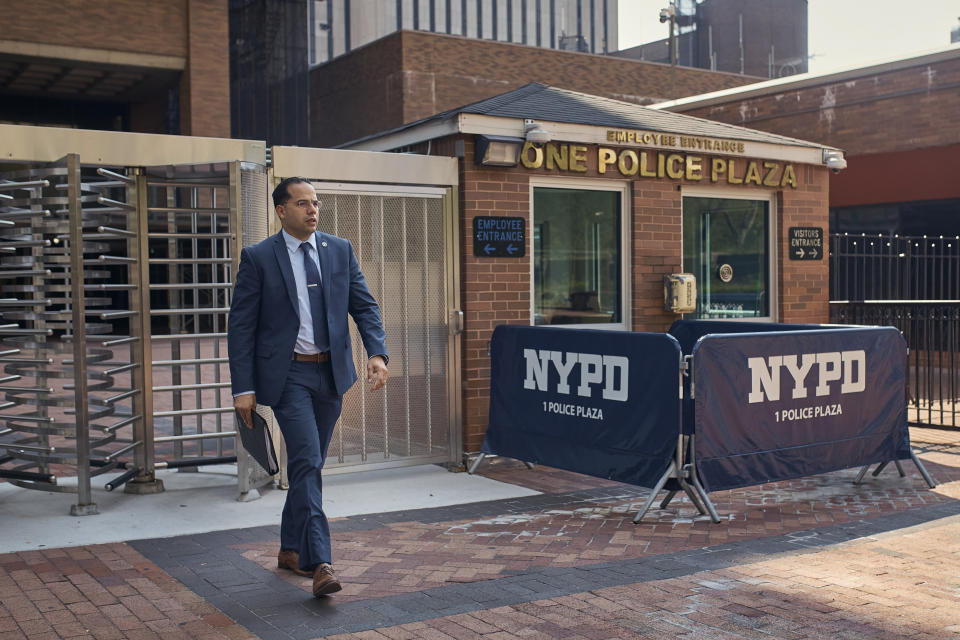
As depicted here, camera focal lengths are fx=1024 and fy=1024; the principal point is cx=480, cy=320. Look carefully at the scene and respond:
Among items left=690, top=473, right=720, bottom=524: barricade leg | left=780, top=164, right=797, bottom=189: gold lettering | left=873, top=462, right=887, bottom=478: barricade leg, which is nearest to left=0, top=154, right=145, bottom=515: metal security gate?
left=690, top=473, right=720, bottom=524: barricade leg

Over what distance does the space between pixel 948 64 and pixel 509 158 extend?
13104 mm

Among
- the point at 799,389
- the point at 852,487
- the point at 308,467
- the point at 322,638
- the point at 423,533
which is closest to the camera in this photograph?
the point at 322,638

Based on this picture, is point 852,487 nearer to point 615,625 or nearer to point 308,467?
point 615,625

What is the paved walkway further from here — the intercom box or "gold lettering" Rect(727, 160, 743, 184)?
"gold lettering" Rect(727, 160, 743, 184)

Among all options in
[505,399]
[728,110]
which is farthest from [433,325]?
[728,110]

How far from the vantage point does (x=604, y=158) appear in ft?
31.3

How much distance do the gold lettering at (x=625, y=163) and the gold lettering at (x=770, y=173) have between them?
175 cm

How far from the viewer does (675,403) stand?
22.8 ft

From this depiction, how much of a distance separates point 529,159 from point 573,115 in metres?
0.76

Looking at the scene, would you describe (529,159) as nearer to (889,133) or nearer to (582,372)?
(582,372)

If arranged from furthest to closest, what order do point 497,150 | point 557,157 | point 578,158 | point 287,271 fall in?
point 578,158 < point 557,157 < point 497,150 < point 287,271

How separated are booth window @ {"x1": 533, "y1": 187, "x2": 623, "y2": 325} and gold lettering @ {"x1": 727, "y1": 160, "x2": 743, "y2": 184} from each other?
1334 mm

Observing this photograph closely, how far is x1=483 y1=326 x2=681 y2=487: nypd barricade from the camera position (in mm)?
7070

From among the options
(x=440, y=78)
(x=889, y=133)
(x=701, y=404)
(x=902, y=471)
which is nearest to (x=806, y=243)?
(x=902, y=471)
